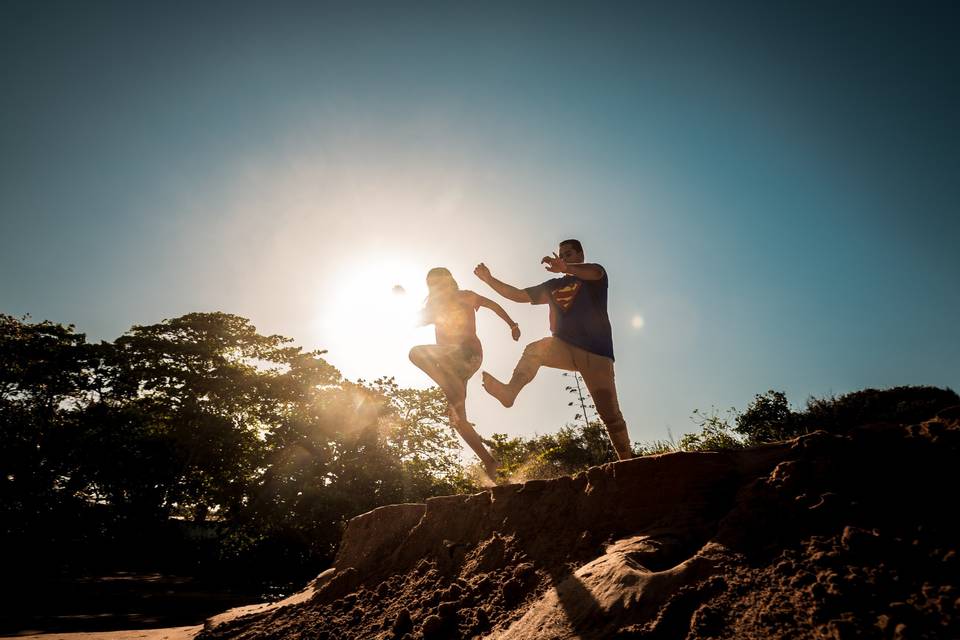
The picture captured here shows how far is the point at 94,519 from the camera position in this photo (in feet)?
58.5

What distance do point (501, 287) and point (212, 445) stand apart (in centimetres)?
1616

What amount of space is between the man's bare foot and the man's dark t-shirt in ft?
2.41

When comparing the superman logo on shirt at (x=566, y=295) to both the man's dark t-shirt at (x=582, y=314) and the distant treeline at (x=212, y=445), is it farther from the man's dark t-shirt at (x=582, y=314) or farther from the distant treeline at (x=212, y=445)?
the distant treeline at (x=212, y=445)

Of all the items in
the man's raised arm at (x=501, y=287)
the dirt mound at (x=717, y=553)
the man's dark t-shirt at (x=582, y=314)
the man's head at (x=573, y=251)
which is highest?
the man's head at (x=573, y=251)

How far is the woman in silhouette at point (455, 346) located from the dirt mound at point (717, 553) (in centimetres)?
91

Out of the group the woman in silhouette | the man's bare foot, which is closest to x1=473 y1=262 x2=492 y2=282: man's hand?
the woman in silhouette

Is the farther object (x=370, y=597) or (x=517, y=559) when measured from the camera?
(x=370, y=597)

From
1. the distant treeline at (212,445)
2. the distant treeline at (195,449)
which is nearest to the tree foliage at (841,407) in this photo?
the distant treeline at (212,445)

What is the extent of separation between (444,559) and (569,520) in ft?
3.99

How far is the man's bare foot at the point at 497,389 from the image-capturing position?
156 inches

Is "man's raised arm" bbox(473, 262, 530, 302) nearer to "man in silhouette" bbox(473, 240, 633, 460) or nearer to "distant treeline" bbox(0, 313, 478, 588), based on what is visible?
A: "man in silhouette" bbox(473, 240, 633, 460)

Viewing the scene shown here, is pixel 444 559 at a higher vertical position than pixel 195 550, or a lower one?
lower

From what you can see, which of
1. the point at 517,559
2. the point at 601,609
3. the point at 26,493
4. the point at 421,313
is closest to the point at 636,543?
the point at 601,609

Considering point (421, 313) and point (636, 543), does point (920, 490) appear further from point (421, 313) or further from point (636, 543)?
point (421, 313)
